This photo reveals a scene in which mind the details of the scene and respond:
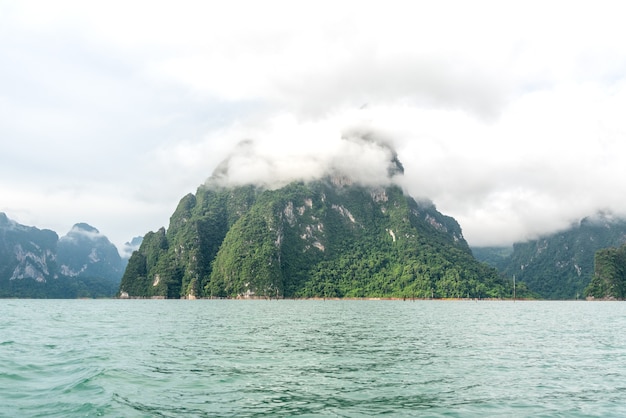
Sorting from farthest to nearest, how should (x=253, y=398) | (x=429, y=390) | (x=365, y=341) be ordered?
(x=365, y=341) → (x=429, y=390) → (x=253, y=398)

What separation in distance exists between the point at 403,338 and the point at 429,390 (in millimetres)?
24850

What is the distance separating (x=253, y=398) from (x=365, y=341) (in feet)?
80.4

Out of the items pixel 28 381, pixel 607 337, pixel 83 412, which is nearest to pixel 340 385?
pixel 83 412

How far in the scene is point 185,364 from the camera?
3027 cm

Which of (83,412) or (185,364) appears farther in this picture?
(185,364)

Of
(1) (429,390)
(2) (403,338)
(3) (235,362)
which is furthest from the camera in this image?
(2) (403,338)

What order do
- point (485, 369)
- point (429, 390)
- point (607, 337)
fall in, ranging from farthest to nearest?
point (607, 337)
point (485, 369)
point (429, 390)

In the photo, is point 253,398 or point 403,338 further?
Answer: point 403,338

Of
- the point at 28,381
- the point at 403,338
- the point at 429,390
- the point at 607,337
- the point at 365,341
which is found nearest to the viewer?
the point at 429,390

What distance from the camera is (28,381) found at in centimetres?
2480

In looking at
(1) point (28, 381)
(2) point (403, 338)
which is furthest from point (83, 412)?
(2) point (403, 338)

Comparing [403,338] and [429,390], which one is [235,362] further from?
[403,338]

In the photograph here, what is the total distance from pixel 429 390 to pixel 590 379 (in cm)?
1058

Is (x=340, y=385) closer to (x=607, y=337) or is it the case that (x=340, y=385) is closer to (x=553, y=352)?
(x=553, y=352)
